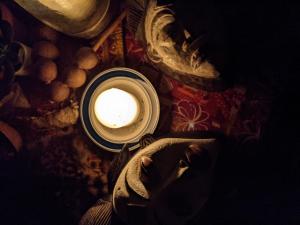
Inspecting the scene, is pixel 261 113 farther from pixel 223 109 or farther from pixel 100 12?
pixel 100 12

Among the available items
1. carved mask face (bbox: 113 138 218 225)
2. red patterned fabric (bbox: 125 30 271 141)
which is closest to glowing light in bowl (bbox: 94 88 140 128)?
red patterned fabric (bbox: 125 30 271 141)

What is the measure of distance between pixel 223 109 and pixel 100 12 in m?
0.64

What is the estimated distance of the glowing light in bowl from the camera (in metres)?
1.46

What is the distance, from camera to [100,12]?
143cm

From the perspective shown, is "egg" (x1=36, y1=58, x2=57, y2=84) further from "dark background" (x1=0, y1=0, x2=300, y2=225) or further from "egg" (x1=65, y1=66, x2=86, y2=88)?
"dark background" (x1=0, y1=0, x2=300, y2=225)

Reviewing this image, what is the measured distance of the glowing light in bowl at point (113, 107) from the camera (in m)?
1.46

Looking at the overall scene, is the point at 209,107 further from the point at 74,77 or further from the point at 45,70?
the point at 45,70

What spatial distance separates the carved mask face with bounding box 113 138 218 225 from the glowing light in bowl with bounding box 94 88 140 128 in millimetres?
361

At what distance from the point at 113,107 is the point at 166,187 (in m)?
0.48

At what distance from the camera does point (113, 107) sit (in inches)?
57.6

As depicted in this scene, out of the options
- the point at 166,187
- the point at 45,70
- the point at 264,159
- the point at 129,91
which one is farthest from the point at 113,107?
the point at 264,159

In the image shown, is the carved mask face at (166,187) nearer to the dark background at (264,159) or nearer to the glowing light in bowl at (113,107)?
the dark background at (264,159)

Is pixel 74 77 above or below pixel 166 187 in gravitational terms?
above

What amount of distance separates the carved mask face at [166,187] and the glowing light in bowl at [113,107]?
361mm
